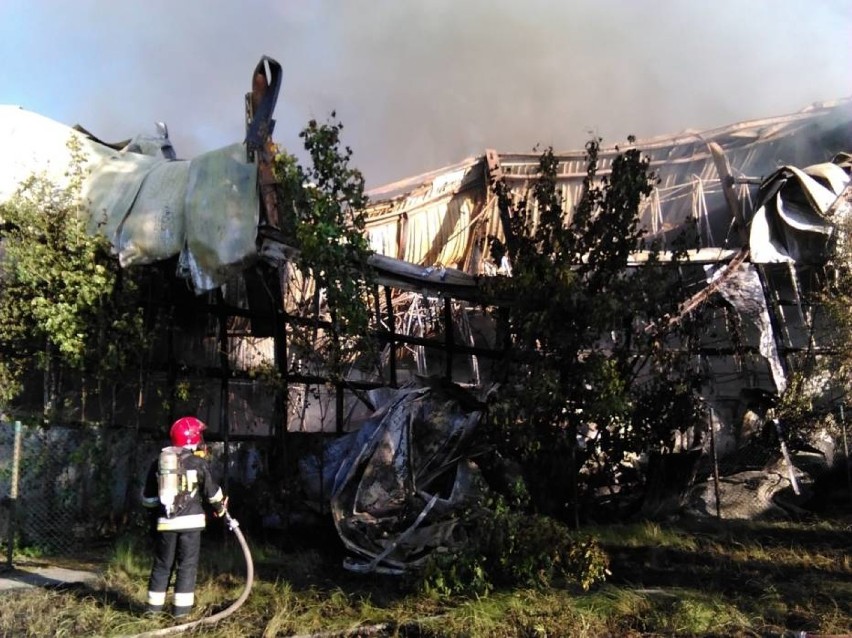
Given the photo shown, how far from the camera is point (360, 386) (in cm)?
870

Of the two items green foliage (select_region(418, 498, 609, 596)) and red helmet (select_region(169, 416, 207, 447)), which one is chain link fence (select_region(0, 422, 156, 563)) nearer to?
red helmet (select_region(169, 416, 207, 447))

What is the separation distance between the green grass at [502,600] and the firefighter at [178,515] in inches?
8.9

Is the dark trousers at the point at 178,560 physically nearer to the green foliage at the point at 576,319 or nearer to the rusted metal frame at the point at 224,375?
the rusted metal frame at the point at 224,375

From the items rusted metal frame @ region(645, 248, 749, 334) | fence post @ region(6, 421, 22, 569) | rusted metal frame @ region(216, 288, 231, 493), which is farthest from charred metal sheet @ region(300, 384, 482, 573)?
fence post @ region(6, 421, 22, 569)

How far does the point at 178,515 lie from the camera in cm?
529

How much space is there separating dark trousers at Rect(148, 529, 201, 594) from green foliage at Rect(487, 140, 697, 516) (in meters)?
2.80

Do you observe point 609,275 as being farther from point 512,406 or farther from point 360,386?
point 360,386

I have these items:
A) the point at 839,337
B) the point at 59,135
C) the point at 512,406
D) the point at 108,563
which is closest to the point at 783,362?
the point at 839,337

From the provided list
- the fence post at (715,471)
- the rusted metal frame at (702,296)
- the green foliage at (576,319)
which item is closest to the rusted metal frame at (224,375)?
the green foliage at (576,319)

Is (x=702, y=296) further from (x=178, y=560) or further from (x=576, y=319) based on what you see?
(x=178, y=560)

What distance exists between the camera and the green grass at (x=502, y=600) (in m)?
4.91

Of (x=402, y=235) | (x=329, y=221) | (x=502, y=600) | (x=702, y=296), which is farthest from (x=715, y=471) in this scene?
(x=402, y=235)

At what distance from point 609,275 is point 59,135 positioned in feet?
19.6

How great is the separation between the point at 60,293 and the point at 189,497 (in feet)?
8.81
